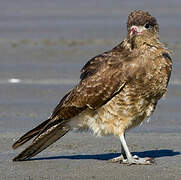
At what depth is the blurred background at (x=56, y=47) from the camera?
10.9 metres

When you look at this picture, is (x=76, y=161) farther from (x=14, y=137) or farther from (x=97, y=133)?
(x=14, y=137)

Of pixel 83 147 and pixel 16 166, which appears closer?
pixel 16 166

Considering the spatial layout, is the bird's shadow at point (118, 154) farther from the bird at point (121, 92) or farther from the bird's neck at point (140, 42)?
the bird's neck at point (140, 42)

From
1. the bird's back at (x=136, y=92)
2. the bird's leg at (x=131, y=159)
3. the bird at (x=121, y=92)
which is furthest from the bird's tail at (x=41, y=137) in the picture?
the bird's leg at (x=131, y=159)

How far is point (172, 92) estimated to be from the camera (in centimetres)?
1190

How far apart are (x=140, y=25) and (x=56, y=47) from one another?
657 centimetres

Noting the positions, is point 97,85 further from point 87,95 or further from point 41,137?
point 41,137

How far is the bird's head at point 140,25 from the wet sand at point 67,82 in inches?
52.7

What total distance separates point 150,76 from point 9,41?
24.7 ft

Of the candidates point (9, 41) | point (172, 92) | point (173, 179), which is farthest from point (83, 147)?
point (9, 41)

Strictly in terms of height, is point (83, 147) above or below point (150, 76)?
below

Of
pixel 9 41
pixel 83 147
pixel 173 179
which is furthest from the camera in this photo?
pixel 9 41

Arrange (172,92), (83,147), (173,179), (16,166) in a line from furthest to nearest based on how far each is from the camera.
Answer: (172,92), (83,147), (16,166), (173,179)

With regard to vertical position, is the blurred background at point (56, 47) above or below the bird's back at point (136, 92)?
below
